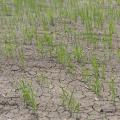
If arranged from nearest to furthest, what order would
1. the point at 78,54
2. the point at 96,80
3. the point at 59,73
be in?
the point at 96,80, the point at 59,73, the point at 78,54

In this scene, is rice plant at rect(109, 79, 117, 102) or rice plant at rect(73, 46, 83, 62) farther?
rice plant at rect(73, 46, 83, 62)

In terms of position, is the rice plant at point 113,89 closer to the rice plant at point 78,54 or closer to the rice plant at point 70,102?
the rice plant at point 70,102

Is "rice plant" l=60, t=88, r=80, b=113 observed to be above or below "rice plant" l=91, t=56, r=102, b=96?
below

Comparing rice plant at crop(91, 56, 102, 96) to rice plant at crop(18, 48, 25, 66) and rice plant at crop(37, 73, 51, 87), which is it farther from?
rice plant at crop(18, 48, 25, 66)

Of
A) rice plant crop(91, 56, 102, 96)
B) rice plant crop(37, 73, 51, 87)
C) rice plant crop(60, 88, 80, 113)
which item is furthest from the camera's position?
rice plant crop(37, 73, 51, 87)

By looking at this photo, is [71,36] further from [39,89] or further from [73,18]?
[39,89]

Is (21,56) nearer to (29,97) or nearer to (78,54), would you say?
(78,54)

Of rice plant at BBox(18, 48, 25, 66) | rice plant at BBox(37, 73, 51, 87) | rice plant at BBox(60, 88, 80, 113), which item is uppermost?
rice plant at BBox(18, 48, 25, 66)

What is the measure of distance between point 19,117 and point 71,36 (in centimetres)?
216

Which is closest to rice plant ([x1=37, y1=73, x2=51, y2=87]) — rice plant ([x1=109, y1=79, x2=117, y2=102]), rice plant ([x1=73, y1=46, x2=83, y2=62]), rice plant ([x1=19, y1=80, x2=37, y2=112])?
rice plant ([x1=19, y1=80, x2=37, y2=112])

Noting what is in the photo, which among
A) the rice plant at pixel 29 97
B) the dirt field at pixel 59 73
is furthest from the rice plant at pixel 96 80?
the rice plant at pixel 29 97

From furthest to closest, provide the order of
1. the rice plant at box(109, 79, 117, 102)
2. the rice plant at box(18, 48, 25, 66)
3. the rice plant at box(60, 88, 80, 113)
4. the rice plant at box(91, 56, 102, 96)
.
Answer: the rice plant at box(18, 48, 25, 66) < the rice plant at box(91, 56, 102, 96) < the rice plant at box(109, 79, 117, 102) < the rice plant at box(60, 88, 80, 113)

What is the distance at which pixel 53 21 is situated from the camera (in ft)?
19.5

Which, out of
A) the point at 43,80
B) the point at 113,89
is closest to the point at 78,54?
the point at 43,80
